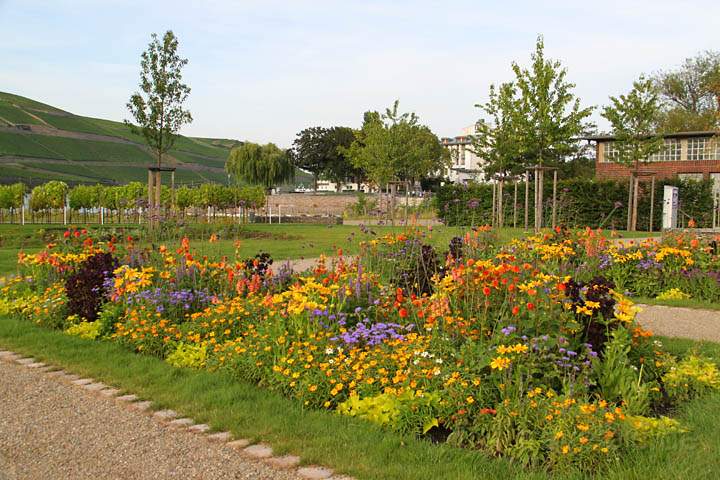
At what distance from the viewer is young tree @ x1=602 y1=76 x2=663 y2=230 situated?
24641 millimetres

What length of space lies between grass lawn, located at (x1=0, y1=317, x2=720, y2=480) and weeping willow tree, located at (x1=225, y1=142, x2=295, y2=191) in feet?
191

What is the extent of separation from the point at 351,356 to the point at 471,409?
1014 mm

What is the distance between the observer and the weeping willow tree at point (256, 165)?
205ft

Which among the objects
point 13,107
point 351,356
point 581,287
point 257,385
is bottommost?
point 257,385

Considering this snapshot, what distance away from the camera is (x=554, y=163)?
138 feet

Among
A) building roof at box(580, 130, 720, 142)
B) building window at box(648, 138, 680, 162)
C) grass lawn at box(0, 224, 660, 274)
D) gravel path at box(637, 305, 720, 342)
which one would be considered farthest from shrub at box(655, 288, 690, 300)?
building window at box(648, 138, 680, 162)

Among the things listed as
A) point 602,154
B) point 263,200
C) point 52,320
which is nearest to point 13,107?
point 263,200

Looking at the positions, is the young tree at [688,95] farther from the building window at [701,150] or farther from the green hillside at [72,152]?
the green hillside at [72,152]

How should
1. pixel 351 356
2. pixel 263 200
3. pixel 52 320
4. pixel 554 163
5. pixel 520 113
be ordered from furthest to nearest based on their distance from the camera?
pixel 554 163 → pixel 263 200 → pixel 520 113 → pixel 52 320 → pixel 351 356

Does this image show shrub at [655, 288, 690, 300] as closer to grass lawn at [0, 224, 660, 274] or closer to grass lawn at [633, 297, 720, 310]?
grass lawn at [633, 297, 720, 310]

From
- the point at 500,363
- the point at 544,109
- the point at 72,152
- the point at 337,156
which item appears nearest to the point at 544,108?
the point at 544,109

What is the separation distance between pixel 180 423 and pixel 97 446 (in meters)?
0.51

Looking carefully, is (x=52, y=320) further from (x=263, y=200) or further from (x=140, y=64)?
(x=263, y=200)

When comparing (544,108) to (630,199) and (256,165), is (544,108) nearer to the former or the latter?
(630,199)
